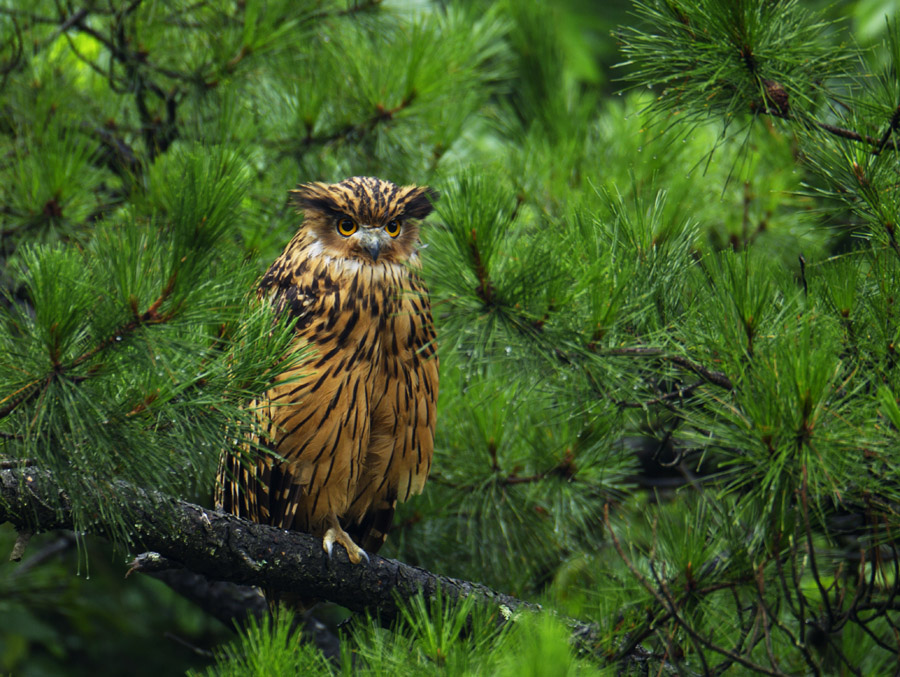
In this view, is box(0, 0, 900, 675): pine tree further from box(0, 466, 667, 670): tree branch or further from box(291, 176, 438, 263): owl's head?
box(291, 176, 438, 263): owl's head

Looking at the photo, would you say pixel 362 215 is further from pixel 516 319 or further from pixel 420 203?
pixel 516 319

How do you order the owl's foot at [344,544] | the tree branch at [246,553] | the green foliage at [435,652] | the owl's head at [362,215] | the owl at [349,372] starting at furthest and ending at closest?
the owl's head at [362,215]
the owl at [349,372]
the owl's foot at [344,544]
the tree branch at [246,553]
the green foliage at [435,652]

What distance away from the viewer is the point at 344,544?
86.5 inches

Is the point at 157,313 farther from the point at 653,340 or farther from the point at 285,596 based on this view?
the point at 285,596

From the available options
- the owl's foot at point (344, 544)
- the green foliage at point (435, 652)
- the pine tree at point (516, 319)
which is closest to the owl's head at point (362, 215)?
the pine tree at point (516, 319)

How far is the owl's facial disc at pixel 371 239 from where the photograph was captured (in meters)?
2.35

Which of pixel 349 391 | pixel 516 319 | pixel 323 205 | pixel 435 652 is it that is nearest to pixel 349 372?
pixel 349 391

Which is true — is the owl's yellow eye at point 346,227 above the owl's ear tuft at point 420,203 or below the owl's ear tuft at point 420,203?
below

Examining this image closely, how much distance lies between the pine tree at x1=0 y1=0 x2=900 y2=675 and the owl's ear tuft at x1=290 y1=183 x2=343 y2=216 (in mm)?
217

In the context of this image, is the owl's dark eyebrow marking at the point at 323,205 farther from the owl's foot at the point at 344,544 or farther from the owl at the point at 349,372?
the owl's foot at the point at 344,544

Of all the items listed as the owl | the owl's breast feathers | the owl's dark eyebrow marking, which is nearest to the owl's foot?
the owl

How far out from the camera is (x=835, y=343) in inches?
62.9

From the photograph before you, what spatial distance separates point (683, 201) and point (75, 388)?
A: 198cm

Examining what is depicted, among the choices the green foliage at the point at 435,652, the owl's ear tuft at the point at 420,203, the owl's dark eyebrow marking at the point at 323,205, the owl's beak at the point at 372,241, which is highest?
the owl's ear tuft at the point at 420,203
